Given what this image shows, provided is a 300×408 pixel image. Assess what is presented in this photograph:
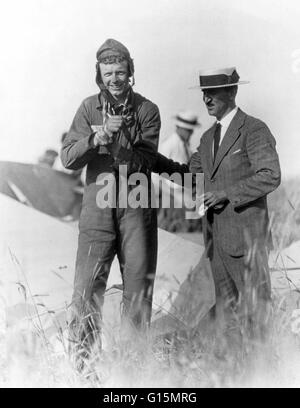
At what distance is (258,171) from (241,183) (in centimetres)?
12

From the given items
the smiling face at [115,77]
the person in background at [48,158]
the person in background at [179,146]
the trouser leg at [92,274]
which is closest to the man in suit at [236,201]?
the smiling face at [115,77]

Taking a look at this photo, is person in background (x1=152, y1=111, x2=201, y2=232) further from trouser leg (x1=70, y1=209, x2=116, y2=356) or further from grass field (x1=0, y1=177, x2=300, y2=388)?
grass field (x1=0, y1=177, x2=300, y2=388)

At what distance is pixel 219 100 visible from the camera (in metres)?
4.25

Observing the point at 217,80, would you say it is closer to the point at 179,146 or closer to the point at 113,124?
the point at 113,124

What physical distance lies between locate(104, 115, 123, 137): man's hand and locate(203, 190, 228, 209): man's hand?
67 cm

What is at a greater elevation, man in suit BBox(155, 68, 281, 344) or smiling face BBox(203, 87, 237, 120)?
smiling face BBox(203, 87, 237, 120)

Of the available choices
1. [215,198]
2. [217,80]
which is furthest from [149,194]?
[217,80]

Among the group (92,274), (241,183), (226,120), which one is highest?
(226,120)

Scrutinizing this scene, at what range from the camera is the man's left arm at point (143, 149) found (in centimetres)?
418

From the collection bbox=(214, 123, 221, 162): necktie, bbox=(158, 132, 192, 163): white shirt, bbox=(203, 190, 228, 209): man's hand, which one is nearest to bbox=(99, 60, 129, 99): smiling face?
bbox=(214, 123, 221, 162): necktie

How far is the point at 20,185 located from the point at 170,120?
1.25 meters

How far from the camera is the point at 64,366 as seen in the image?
4176mm

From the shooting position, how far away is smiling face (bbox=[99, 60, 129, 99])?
4176 mm
